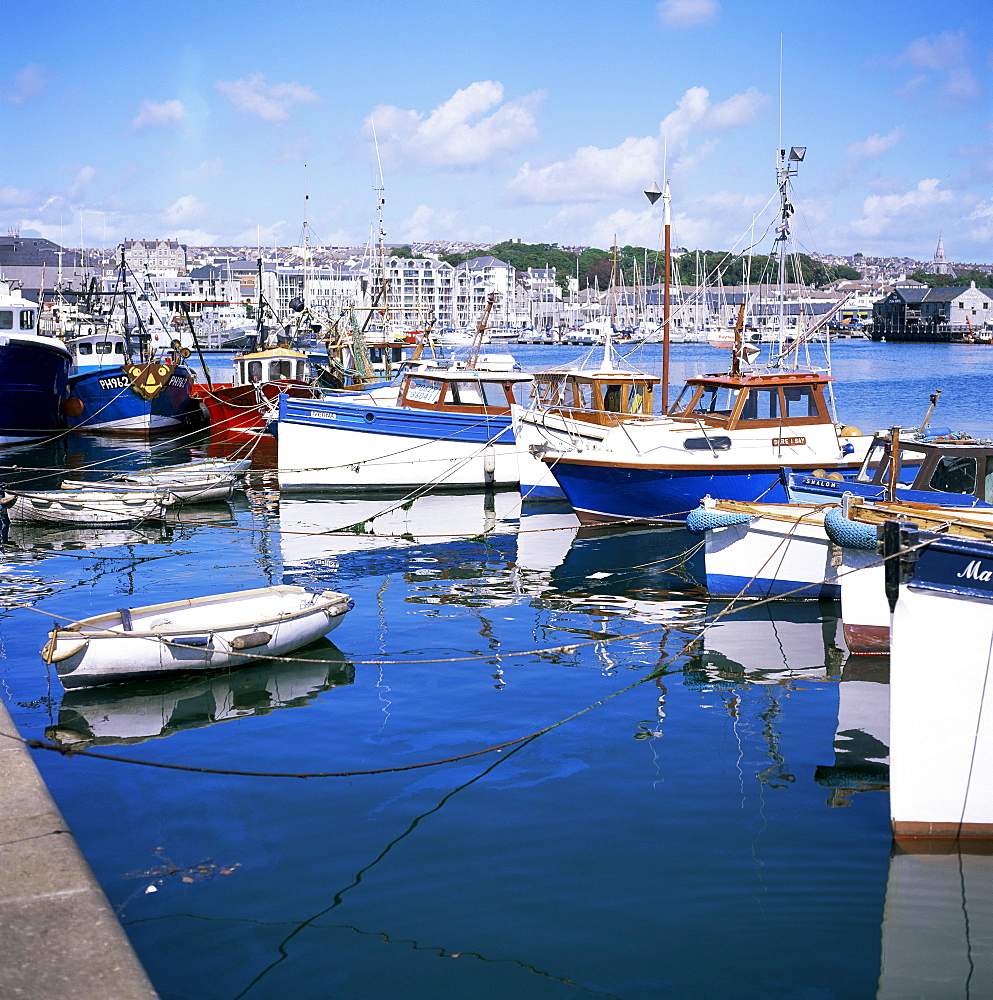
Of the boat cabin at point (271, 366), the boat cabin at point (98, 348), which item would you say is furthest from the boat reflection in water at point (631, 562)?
the boat cabin at point (98, 348)

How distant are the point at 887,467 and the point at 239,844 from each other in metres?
10.1

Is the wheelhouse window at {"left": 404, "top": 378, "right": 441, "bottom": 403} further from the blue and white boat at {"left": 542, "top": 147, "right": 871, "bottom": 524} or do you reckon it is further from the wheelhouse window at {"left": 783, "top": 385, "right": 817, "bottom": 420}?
the wheelhouse window at {"left": 783, "top": 385, "right": 817, "bottom": 420}

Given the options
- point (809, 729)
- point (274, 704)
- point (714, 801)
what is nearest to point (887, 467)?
point (809, 729)

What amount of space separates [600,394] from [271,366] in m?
14.8

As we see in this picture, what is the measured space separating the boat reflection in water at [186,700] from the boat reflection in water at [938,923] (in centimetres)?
605

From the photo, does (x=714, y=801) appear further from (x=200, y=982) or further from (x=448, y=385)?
(x=448, y=385)

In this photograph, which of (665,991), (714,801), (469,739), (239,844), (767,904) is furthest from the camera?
(469,739)

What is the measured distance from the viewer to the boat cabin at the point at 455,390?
24422mm

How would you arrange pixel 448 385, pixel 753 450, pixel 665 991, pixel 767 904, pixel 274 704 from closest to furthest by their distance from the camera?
pixel 665 991 < pixel 767 904 < pixel 274 704 < pixel 753 450 < pixel 448 385

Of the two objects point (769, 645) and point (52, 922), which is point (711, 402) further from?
point (52, 922)

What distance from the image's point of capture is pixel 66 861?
589 centimetres

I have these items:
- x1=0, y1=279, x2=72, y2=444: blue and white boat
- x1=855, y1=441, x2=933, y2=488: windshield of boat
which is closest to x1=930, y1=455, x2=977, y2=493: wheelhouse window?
x1=855, y1=441, x2=933, y2=488: windshield of boat

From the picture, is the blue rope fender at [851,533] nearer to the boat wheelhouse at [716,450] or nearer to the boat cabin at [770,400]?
the boat wheelhouse at [716,450]

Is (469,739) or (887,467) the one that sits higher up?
(887,467)
